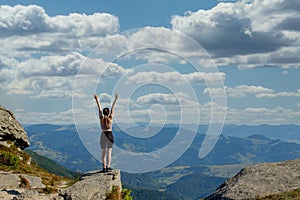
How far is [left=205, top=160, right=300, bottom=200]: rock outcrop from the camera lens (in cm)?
2252

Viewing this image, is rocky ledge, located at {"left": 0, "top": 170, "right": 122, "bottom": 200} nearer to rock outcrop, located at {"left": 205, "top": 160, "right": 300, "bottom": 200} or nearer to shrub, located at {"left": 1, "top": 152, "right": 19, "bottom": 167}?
rock outcrop, located at {"left": 205, "top": 160, "right": 300, "bottom": 200}

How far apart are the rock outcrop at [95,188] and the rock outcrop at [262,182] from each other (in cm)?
644

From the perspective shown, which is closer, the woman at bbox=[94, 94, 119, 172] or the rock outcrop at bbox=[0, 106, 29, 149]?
the woman at bbox=[94, 94, 119, 172]

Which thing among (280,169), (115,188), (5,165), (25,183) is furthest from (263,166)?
(5,165)

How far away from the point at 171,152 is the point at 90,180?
234 inches

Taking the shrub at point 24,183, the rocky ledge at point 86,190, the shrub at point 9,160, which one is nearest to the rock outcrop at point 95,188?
the rocky ledge at point 86,190

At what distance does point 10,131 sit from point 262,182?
3441 centimetres

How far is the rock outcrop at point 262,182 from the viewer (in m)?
22.5

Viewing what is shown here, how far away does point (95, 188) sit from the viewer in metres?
24.0

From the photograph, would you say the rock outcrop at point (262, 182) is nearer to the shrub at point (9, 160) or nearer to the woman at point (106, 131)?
the woman at point (106, 131)

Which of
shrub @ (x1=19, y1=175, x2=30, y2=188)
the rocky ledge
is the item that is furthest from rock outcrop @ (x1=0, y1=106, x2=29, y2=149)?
the rocky ledge

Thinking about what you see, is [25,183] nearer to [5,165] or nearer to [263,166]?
[5,165]

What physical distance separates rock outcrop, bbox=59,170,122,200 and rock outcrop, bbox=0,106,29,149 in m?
24.7

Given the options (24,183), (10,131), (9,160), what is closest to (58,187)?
(24,183)
